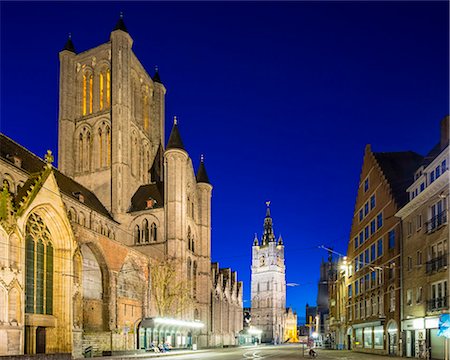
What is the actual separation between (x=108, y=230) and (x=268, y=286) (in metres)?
90.7

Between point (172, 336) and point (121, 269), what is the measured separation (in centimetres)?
1591

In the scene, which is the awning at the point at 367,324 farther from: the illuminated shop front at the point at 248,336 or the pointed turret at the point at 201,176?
the illuminated shop front at the point at 248,336

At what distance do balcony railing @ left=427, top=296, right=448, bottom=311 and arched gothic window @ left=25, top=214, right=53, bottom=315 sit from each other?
85.1 feet

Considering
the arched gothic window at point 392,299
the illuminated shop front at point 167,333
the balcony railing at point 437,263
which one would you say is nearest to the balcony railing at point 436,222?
the balcony railing at point 437,263

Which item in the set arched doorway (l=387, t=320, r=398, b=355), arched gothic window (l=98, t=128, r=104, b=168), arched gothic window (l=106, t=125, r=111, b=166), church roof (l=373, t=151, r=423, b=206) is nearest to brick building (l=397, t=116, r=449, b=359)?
arched doorway (l=387, t=320, r=398, b=355)

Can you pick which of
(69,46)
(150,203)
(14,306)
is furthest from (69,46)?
(14,306)

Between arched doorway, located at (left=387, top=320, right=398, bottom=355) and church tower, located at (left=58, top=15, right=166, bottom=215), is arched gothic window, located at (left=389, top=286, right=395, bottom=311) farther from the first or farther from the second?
church tower, located at (left=58, top=15, right=166, bottom=215)

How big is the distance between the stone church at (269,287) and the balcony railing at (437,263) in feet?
366

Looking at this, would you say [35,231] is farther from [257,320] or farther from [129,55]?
[257,320]

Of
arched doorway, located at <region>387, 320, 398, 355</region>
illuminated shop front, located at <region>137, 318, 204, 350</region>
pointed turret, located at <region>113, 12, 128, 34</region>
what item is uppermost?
pointed turret, located at <region>113, 12, 128, 34</region>

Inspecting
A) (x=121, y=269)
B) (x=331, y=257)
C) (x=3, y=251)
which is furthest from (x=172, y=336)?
(x=331, y=257)

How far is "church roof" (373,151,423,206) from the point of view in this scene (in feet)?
152

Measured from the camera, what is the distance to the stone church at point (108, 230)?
120 feet

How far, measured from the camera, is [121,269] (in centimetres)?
5281
